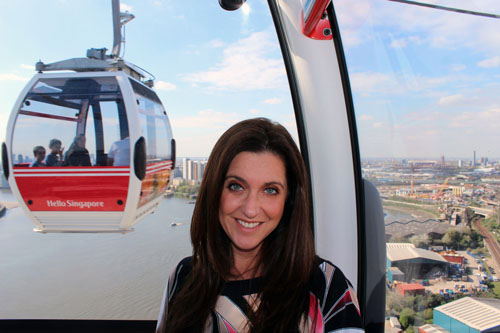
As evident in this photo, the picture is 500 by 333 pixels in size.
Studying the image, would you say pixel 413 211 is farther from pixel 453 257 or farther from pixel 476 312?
pixel 476 312

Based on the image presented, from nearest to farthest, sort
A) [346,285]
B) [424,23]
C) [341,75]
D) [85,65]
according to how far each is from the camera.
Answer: [346,285]
[424,23]
[341,75]
[85,65]

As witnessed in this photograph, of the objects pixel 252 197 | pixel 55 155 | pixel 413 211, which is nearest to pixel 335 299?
pixel 252 197

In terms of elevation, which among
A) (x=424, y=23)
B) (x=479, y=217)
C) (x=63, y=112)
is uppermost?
(x=424, y=23)

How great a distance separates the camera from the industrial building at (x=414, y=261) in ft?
4.40

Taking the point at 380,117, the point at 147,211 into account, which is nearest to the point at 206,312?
the point at 380,117

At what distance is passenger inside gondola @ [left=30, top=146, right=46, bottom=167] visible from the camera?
9.17 ft

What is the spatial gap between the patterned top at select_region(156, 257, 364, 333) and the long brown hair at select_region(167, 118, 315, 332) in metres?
0.03

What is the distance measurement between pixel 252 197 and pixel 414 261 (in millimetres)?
1027

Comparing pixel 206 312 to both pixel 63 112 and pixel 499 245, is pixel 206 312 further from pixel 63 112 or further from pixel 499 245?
pixel 63 112

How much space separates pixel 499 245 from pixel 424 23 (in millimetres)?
979

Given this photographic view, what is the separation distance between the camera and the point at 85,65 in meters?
2.98

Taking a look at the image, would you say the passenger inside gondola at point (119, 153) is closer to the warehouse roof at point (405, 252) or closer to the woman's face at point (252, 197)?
the woman's face at point (252, 197)

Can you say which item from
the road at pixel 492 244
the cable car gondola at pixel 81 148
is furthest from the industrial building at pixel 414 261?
the cable car gondola at pixel 81 148

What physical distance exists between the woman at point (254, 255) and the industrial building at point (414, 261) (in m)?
0.70
